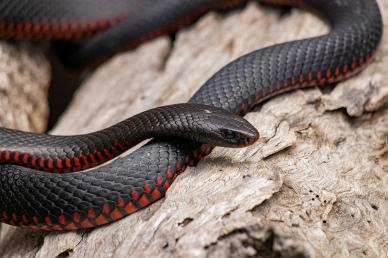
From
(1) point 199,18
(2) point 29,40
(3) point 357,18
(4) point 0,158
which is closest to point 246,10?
(1) point 199,18

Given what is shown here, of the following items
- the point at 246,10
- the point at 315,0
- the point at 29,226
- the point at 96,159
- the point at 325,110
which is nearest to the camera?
the point at 29,226

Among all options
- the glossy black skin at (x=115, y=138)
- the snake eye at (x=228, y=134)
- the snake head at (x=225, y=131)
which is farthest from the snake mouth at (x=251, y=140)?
the glossy black skin at (x=115, y=138)

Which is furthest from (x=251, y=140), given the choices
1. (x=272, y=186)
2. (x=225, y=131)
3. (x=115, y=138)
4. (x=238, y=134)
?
(x=115, y=138)

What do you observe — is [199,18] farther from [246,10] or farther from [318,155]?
[318,155]

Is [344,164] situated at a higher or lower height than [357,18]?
lower

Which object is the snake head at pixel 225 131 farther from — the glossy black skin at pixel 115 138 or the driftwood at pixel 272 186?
the driftwood at pixel 272 186

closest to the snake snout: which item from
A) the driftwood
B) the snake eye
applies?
the snake eye

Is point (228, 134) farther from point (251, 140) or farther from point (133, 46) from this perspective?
point (133, 46)
